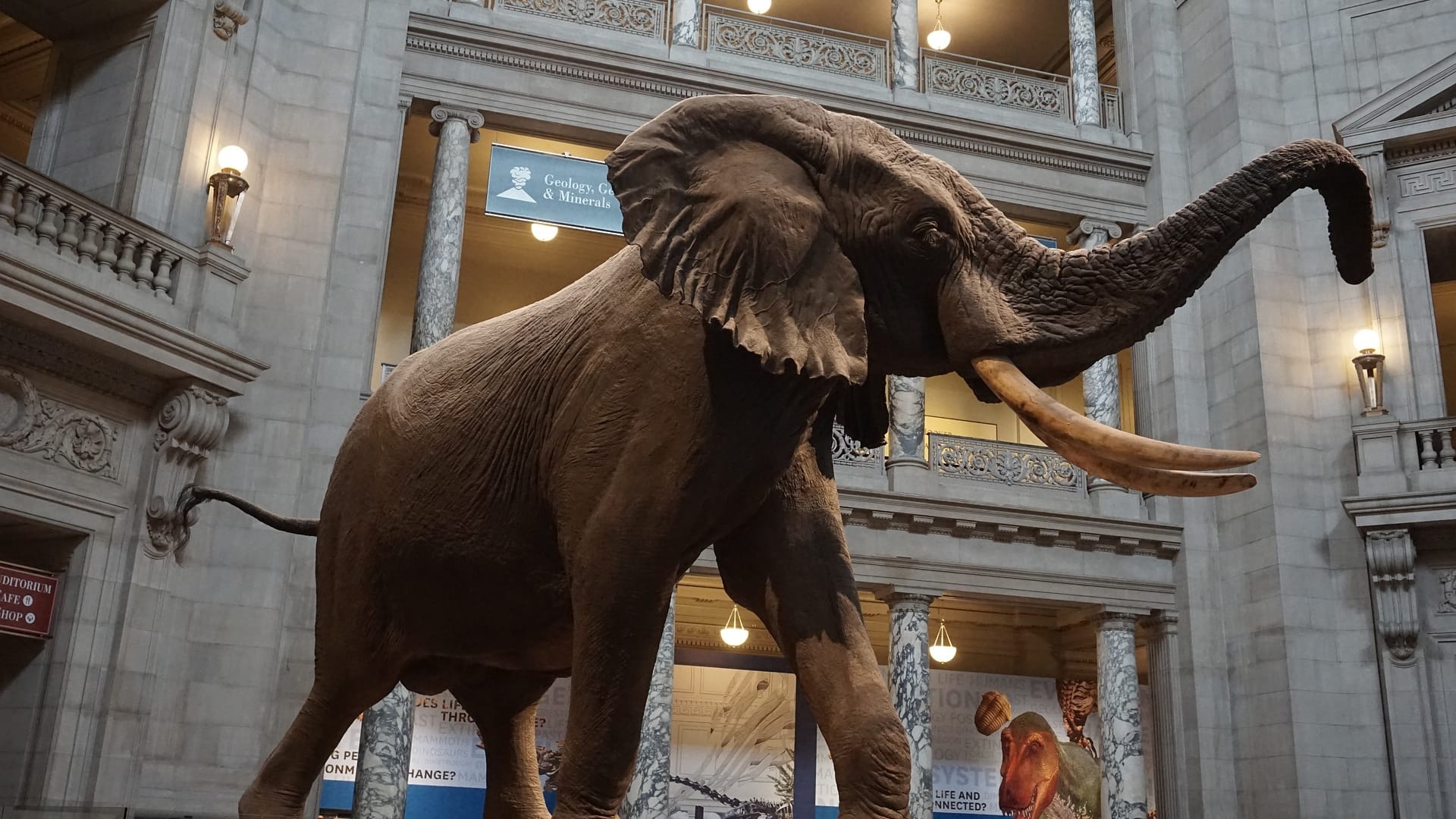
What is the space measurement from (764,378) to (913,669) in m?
11.9

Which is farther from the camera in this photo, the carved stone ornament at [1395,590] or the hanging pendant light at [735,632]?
the hanging pendant light at [735,632]

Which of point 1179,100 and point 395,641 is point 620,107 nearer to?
point 1179,100

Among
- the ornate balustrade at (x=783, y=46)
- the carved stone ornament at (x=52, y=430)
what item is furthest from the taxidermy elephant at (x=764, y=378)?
the ornate balustrade at (x=783, y=46)

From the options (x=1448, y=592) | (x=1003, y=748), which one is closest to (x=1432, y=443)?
(x=1448, y=592)

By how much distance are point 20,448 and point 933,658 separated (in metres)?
11.9

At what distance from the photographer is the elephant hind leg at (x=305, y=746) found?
9.29 feet

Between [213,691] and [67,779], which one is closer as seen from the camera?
[67,779]

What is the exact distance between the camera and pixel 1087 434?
2.10 metres

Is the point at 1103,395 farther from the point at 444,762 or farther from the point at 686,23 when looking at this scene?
the point at 444,762

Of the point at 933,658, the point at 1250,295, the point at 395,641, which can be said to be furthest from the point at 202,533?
the point at 1250,295

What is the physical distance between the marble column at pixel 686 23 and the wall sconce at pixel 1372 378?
8.20 m

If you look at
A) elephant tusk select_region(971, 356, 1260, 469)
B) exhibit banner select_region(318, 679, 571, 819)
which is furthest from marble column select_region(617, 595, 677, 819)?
elephant tusk select_region(971, 356, 1260, 469)

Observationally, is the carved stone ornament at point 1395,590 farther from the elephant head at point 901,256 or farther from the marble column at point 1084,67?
the elephant head at point 901,256

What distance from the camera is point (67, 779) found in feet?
30.5
